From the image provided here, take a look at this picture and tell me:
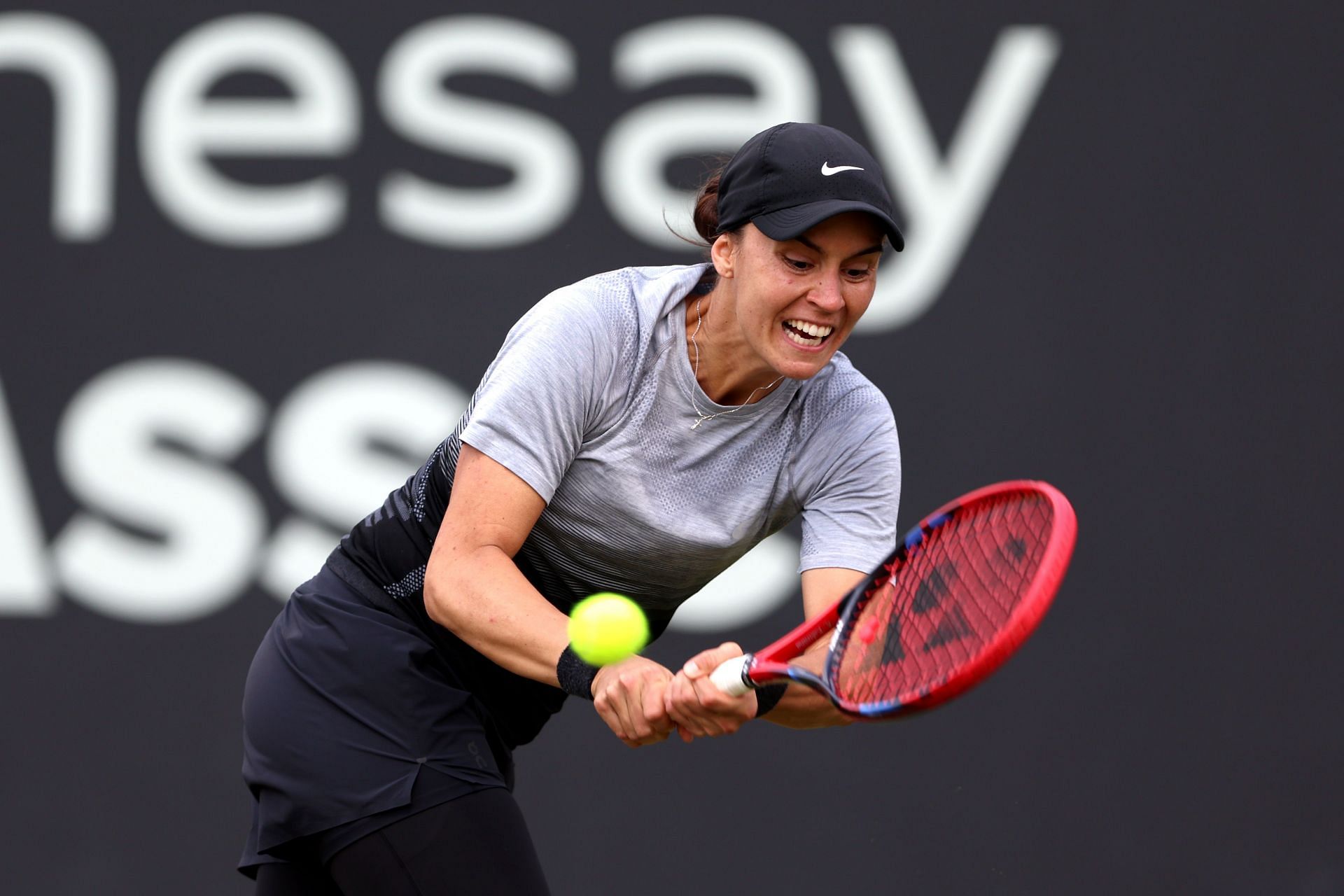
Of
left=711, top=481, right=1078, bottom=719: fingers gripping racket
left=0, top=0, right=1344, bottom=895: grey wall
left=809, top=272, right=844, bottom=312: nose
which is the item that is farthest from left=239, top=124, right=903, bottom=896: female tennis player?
left=0, top=0, right=1344, bottom=895: grey wall

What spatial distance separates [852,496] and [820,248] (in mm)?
365

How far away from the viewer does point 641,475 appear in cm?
197

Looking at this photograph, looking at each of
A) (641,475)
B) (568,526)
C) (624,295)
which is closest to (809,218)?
(624,295)

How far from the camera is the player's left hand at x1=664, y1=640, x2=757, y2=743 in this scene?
166 centimetres

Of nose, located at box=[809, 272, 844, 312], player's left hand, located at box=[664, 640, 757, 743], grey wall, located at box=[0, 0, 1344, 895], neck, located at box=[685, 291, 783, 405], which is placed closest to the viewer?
player's left hand, located at box=[664, 640, 757, 743]

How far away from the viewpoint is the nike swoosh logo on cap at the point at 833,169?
72.1 inches

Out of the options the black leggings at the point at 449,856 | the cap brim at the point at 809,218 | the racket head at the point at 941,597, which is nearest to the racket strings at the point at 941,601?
the racket head at the point at 941,597

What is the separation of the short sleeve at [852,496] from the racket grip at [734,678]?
1.20 feet

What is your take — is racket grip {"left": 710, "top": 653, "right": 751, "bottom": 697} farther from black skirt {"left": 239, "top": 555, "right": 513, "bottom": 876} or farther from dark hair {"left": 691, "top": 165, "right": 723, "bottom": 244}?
dark hair {"left": 691, "top": 165, "right": 723, "bottom": 244}

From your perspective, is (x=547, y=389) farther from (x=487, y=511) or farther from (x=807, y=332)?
(x=807, y=332)

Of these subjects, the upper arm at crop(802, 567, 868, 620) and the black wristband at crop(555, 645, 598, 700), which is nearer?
the black wristband at crop(555, 645, 598, 700)

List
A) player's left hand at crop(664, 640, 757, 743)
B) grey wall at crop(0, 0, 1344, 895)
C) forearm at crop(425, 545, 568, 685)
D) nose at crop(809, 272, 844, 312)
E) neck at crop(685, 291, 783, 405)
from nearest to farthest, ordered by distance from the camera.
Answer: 1. player's left hand at crop(664, 640, 757, 743)
2. forearm at crop(425, 545, 568, 685)
3. nose at crop(809, 272, 844, 312)
4. neck at crop(685, 291, 783, 405)
5. grey wall at crop(0, 0, 1344, 895)

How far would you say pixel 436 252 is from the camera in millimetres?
3574

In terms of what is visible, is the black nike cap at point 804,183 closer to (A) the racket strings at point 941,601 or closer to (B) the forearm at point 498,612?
(A) the racket strings at point 941,601
